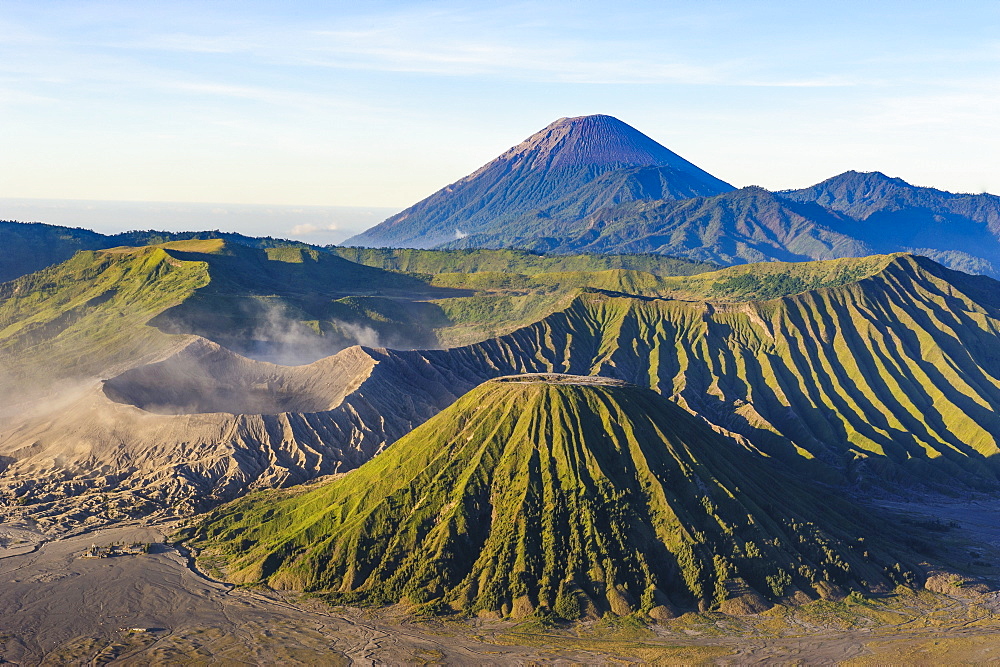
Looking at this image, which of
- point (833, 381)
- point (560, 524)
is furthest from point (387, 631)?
point (833, 381)

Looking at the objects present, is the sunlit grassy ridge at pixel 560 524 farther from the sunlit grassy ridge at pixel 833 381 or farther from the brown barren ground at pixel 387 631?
the sunlit grassy ridge at pixel 833 381

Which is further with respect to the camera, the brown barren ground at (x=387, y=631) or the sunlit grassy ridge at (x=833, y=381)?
the sunlit grassy ridge at (x=833, y=381)

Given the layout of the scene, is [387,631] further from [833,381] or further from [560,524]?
[833,381]

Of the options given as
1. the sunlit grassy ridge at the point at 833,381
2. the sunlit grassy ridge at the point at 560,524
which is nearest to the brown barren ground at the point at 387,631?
the sunlit grassy ridge at the point at 560,524

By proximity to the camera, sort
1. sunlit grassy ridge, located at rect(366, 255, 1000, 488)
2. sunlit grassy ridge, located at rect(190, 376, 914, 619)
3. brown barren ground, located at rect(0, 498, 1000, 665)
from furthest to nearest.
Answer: sunlit grassy ridge, located at rect(366, 255, 1000, 488)
sunlit grassy ridge, located at rect(190, 376, 914, 619)
brown barren ground, located at rect(0, 498, 1000, 665)

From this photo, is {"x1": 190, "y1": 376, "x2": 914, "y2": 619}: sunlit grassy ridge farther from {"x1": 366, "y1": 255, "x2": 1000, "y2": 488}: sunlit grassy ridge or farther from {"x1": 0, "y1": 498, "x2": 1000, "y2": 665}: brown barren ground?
{"x1": 366, "y1": 255, "x2": 1000, "y2": 488}: sunlit grassy ridge

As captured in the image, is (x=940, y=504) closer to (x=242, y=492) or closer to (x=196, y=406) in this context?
(x=242, y=492)

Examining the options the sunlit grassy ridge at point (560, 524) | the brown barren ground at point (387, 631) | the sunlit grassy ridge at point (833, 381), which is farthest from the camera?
the sunlit grassy ridge at point (833, 381)

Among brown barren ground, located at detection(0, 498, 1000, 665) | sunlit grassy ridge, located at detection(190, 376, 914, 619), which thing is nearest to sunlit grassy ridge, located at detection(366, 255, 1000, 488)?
sunlit grassy ridge, located at detection(190, 376, 914, 619)

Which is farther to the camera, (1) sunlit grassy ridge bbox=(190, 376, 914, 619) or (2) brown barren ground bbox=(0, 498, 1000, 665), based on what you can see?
(1) sunlit grassy ridge bbox=(190, 376, 914, 619)
